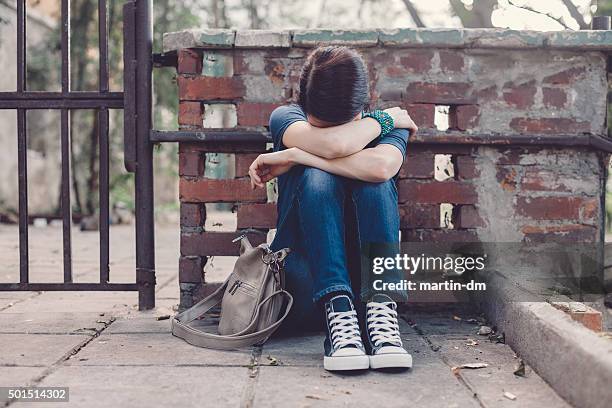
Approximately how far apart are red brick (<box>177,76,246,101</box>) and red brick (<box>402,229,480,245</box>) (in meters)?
0.93

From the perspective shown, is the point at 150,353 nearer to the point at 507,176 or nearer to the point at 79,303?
the point at 79,303

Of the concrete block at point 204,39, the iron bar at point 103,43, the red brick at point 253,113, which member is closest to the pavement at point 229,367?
the red brick at point 253,113

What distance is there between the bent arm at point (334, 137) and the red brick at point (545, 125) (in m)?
0.86

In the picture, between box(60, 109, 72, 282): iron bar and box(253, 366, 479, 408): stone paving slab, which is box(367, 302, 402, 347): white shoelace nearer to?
box(253, 366, 479, 408): stone paving slab

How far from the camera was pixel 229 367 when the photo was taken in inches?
86.6

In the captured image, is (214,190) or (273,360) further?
(214,190)

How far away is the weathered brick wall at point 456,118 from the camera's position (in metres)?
2.98

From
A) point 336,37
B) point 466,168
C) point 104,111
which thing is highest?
point 336,37

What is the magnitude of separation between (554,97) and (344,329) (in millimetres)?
1496

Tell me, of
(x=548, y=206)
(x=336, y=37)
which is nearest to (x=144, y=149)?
(x=336, y=37)

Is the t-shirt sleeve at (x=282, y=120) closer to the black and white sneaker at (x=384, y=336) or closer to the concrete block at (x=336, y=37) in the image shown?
the concrete block at (x=336, y=37)

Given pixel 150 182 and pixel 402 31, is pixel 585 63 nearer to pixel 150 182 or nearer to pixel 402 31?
pixel 402 31

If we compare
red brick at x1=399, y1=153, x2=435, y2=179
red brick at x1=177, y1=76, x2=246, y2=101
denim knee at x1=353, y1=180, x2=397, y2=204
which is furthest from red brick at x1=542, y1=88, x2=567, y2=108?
red brick at x1=177, y1=76, x2=246, y2=101

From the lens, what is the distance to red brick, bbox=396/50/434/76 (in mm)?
3006
